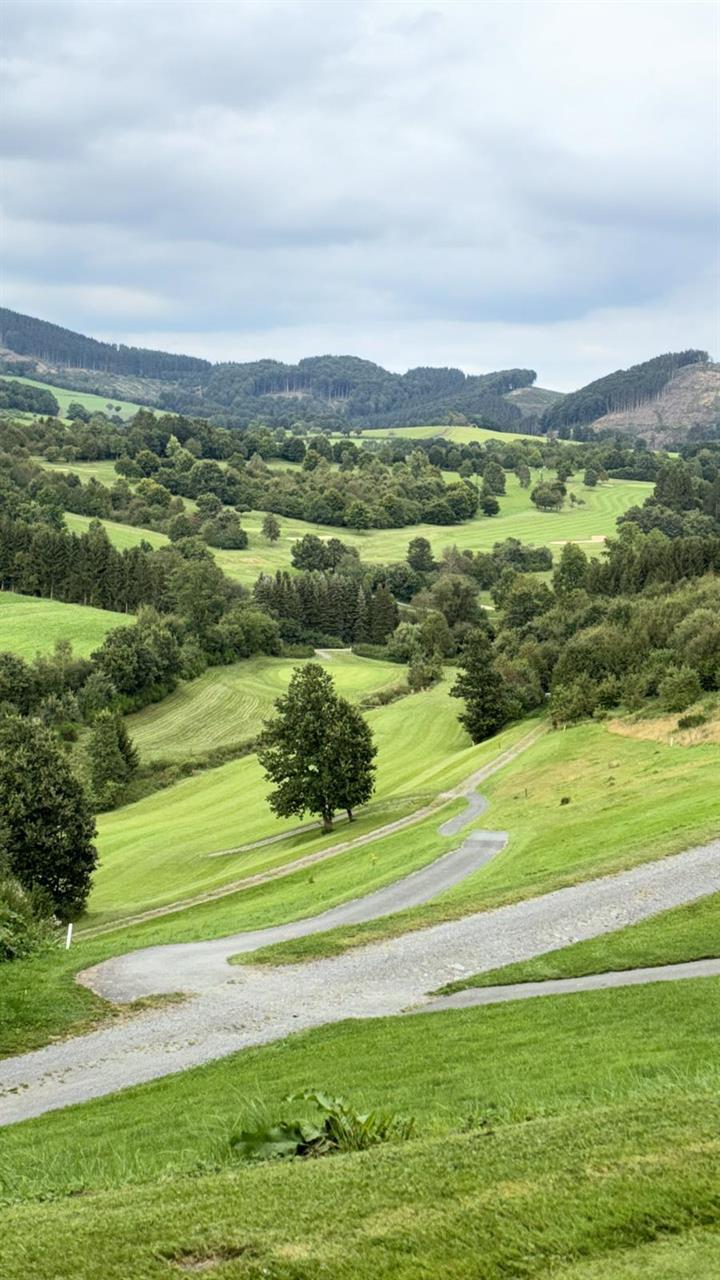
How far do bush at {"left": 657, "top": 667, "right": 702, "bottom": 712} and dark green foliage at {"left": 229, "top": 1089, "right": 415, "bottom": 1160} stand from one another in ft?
210

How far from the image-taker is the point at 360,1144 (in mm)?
12086

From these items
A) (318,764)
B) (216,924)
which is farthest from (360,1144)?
(318,764)

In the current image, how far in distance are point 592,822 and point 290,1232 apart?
3753cm

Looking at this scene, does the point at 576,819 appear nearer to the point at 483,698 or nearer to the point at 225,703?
the point at 483,698

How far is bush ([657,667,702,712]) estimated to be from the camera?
7319 cm

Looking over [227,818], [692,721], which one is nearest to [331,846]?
[227,818]

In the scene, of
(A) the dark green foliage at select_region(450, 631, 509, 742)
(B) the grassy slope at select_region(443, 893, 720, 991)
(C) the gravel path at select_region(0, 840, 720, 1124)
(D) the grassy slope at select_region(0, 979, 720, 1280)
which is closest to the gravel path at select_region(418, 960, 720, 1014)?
(B) the grassy slope at select_region(443, 893, 720, 991)

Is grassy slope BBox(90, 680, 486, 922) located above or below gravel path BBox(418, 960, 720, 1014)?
below

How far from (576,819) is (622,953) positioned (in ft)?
77.2

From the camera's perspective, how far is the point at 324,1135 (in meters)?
12.2

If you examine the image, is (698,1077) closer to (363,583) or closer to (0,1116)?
(0,1116)

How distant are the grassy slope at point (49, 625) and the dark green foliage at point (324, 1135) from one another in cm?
12363

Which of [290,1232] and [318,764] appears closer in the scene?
[290,1232]

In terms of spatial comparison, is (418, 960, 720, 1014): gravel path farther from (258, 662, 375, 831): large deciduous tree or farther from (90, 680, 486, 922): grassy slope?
(258, 662, 375, 831): large deciduous tree
